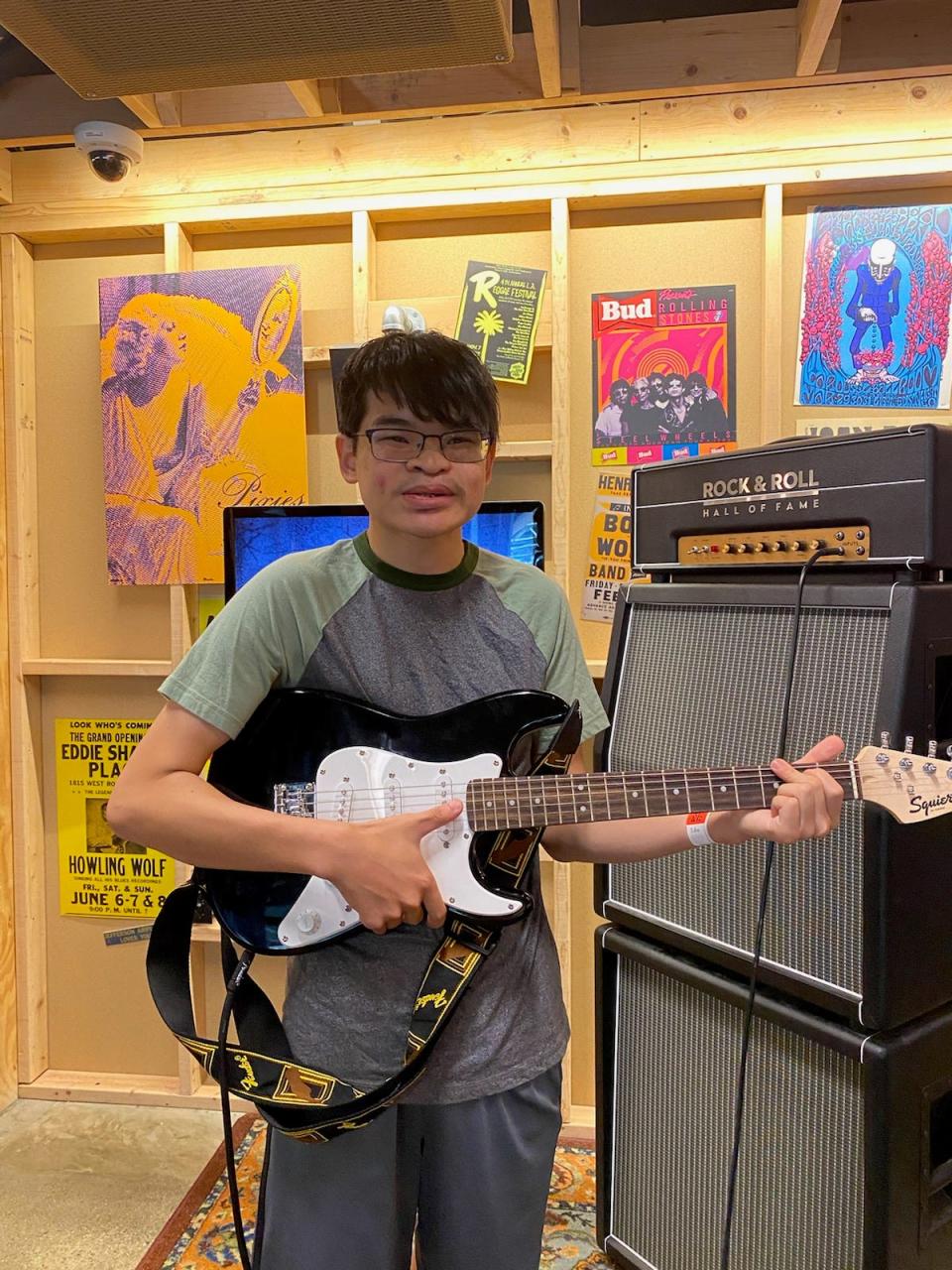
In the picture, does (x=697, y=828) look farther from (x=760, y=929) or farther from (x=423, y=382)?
(x=423, y=382)

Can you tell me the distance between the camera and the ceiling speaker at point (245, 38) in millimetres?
1423

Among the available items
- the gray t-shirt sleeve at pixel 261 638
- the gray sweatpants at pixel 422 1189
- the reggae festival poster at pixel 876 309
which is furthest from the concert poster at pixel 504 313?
the gray sweatpants at pixel 422 1189

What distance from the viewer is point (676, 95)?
1.92m

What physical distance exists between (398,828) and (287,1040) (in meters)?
0.29

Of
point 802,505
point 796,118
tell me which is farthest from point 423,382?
point 796,118

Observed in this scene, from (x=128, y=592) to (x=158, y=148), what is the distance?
104 centimetres

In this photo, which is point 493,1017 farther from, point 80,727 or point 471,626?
point 80,727

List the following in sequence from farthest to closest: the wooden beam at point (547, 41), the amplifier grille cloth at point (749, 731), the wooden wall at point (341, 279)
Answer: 1. the wooden wall at point (341, 279)
2. the wooden beam at point (547, 41)
3. the amplifier grille cloth at point (749, 731)

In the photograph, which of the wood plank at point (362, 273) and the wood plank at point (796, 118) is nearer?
the wood plank at point (796, 118)

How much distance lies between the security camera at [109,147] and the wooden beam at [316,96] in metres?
0.35

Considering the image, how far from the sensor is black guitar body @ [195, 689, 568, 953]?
101cm

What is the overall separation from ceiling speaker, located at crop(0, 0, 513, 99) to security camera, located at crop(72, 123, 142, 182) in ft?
0.60

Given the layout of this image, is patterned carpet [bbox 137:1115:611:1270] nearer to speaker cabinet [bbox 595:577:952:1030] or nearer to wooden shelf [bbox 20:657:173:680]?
speaker cabinet [bbox 595:577:952:1030]

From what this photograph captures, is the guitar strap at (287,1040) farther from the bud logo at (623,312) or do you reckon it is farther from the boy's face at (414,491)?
the bud logo at (623,312)
